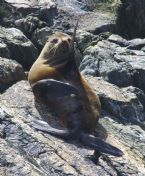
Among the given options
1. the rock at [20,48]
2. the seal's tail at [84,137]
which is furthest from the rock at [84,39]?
the seal's tail at [84,137]

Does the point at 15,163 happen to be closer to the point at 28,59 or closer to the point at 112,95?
the point at 112,95

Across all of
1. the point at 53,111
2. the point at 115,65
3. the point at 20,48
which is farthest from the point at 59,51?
the point at 115,65

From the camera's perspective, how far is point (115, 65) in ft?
44.5

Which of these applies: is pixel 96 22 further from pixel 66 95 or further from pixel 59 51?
pixel 66 95

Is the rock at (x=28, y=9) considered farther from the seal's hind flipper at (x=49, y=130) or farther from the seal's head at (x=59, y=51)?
the seal's hind flipper at (x=49, y=130)

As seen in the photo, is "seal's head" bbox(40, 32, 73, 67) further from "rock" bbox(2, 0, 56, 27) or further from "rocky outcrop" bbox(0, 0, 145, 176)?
"rock" bbox(2, 0, 56, 27)

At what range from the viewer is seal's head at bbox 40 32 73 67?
396 inches

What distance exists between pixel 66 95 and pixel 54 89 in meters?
0.20

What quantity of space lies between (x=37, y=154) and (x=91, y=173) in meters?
0.75

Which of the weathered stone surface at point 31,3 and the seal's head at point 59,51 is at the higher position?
the seal's head at point 59,51

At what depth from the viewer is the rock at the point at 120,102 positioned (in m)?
10.8

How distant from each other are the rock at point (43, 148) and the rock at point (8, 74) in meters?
0.23

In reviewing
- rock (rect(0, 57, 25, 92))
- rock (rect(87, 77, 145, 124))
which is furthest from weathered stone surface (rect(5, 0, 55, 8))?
rock (rect(0, 57, 25, 92))

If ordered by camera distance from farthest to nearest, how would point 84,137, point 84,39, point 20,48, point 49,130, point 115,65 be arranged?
point 84,39 → point 115,65 → point 20,48 → point 84,137 → point 49,130
